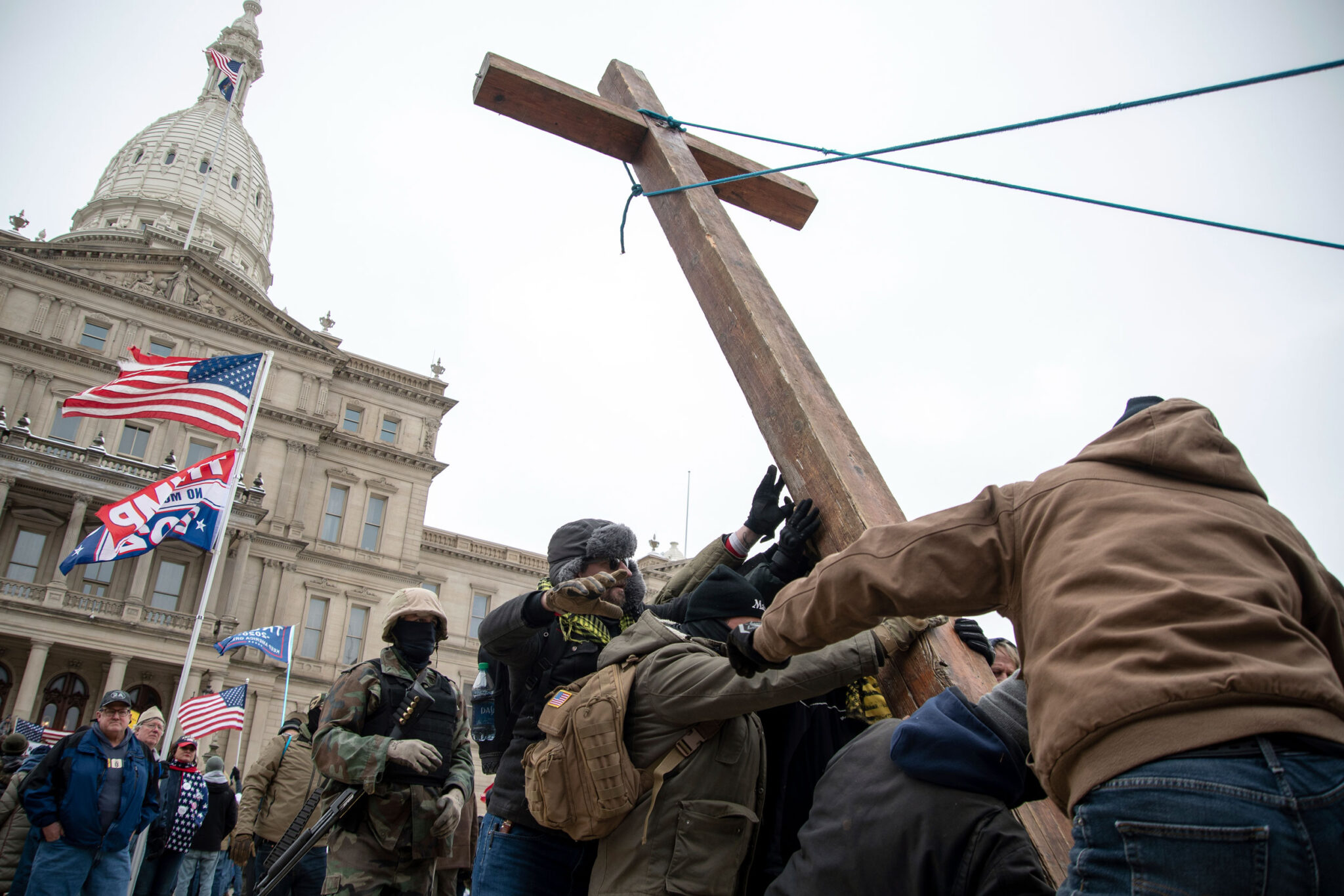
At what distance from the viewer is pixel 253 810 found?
6172 millimetres

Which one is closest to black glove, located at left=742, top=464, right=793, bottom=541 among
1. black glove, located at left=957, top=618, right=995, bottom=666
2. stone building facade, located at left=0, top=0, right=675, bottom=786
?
black glove, located at left=957, top=618, right=995, bottom=666

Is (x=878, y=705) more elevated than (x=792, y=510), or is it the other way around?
(x=792, y=510)

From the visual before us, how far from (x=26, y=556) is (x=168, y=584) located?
4376 mm

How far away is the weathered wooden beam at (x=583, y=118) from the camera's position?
3.95 metres

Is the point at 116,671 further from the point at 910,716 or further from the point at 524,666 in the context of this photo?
the point at 910,716

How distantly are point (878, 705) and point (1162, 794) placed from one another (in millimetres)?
1642

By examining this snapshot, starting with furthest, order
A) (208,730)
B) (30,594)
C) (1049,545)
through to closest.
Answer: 1. (30,594)
2. (208,730)
3. (1049,545)

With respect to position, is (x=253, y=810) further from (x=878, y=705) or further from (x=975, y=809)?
(x=975, y=809)

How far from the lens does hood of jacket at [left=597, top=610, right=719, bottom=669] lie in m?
2.85

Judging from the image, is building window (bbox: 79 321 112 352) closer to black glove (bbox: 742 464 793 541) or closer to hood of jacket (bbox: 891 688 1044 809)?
black glove (bbox: 742 464 793 541)

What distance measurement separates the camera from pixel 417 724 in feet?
13.7

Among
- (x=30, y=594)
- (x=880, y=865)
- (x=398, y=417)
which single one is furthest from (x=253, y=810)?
(x=398, y=417)

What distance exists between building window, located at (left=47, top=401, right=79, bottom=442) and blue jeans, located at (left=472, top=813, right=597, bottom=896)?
113ft

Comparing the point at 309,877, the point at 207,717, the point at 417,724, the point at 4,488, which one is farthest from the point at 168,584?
the point at 417,724
